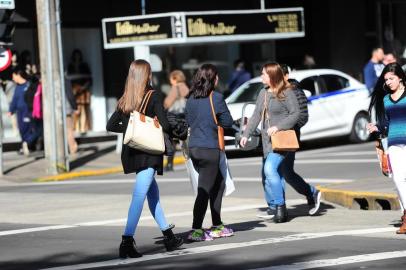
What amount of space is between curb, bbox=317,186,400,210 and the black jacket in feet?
13.9

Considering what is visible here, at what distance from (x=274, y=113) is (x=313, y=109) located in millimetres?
10259

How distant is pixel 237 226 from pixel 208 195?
151 centimetres

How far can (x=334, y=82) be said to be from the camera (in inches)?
901

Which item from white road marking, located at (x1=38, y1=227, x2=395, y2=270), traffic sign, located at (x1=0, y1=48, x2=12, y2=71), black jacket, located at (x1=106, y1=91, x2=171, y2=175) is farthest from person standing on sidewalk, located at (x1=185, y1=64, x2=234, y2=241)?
traffic sign, located at (x1=0, y1=48, x2=12, y2=71)

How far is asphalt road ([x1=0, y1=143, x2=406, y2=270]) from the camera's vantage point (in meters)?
9.59

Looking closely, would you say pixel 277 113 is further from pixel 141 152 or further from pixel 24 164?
pixel 24 164

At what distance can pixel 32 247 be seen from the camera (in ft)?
36.0

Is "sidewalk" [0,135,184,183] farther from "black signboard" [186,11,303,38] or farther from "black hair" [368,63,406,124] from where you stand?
"black hair" [368,63,406,124]

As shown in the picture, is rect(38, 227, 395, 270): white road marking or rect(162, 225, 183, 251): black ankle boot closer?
rect(38, 227, 395, 270): white road marking

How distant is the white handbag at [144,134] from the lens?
978 cm

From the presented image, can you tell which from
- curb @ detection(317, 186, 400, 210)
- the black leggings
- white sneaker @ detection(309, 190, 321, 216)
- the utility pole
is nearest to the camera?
the black leggings

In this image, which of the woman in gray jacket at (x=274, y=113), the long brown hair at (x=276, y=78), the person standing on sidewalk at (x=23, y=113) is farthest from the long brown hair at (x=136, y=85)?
the person standing on sidewalk at (x=23, y=113)

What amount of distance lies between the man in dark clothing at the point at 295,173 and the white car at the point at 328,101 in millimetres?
8679

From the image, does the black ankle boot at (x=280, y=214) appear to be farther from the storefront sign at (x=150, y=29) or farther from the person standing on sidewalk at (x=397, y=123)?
the storefront sign at (x=150, y=29)
